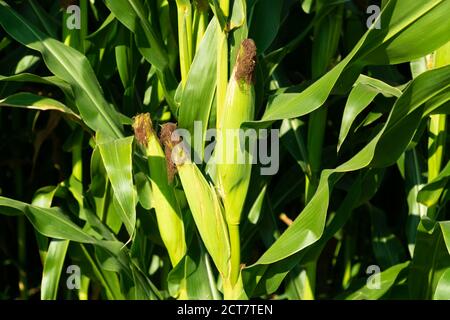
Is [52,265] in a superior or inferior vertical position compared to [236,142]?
inferior

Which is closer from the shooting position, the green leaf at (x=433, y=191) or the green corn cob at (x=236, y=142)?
the green corn cob at (x=236, y=142)

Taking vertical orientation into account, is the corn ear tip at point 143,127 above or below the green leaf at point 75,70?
below

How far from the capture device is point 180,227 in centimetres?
220

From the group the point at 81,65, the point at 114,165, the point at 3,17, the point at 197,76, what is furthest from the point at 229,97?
the point at 3,17

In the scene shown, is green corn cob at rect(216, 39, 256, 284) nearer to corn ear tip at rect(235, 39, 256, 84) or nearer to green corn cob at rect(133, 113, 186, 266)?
corn ear tip at rect(235, 39, 256, 84)

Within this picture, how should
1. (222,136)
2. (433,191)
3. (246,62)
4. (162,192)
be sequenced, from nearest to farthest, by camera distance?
(246,62) → (222,136) → (162,192) → (433,191)

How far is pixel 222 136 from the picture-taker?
205 cm

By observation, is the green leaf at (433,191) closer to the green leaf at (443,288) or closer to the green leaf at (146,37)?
the green leaf at (443,288)

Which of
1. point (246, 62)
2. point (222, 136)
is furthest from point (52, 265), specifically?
point (246, 62)

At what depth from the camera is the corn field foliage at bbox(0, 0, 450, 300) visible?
6.63ft

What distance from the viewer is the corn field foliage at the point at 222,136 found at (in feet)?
6.63

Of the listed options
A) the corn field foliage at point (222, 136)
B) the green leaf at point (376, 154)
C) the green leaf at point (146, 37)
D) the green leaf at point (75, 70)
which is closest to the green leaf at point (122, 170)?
the corn field foliage at point (222, 136)

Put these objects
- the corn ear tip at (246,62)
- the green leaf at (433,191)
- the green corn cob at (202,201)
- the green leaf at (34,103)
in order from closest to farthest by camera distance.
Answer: the corn ear tip at (246,62) < the green corn cob at (202,201) < the green leaf at (34,103) < the green leaf at (433,191)

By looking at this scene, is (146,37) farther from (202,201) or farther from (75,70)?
(202,201)
